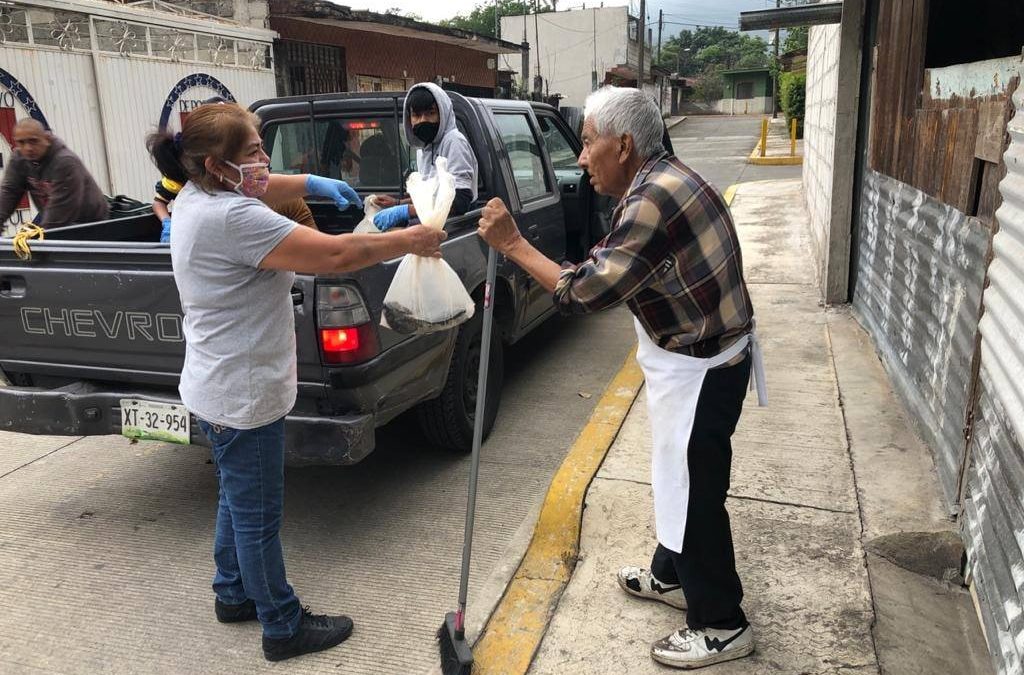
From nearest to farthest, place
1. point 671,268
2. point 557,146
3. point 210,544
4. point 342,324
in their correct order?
point 671,268 → point 342,324 → point 210,544 → point 557,146

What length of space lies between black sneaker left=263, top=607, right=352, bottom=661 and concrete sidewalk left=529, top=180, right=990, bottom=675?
0.73 m

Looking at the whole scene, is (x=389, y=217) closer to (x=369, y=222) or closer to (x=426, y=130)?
(x=369, y=222)

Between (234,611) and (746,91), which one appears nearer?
(234,611)

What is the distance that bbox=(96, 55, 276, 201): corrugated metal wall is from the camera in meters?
10.4

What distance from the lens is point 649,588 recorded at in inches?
117

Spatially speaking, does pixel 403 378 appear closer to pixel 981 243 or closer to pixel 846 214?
pixel 981 243

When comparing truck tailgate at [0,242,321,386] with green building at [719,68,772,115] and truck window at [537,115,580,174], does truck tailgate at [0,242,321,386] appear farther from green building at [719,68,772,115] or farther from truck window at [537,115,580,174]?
green building at [719,68,772,115]

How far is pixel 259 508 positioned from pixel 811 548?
214 centimetres

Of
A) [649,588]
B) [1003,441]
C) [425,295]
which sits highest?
[425,295]

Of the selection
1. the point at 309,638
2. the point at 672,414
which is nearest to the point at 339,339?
the point at 309,638

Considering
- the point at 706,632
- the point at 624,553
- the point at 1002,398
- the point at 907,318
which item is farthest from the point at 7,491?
the point at 907,318

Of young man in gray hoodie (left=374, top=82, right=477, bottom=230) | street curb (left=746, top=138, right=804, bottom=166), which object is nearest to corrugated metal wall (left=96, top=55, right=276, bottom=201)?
young man in gray hoodie (left=374, top=82, right=477, bottom=230)

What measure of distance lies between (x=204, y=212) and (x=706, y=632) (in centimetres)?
206

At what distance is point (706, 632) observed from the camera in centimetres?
263
